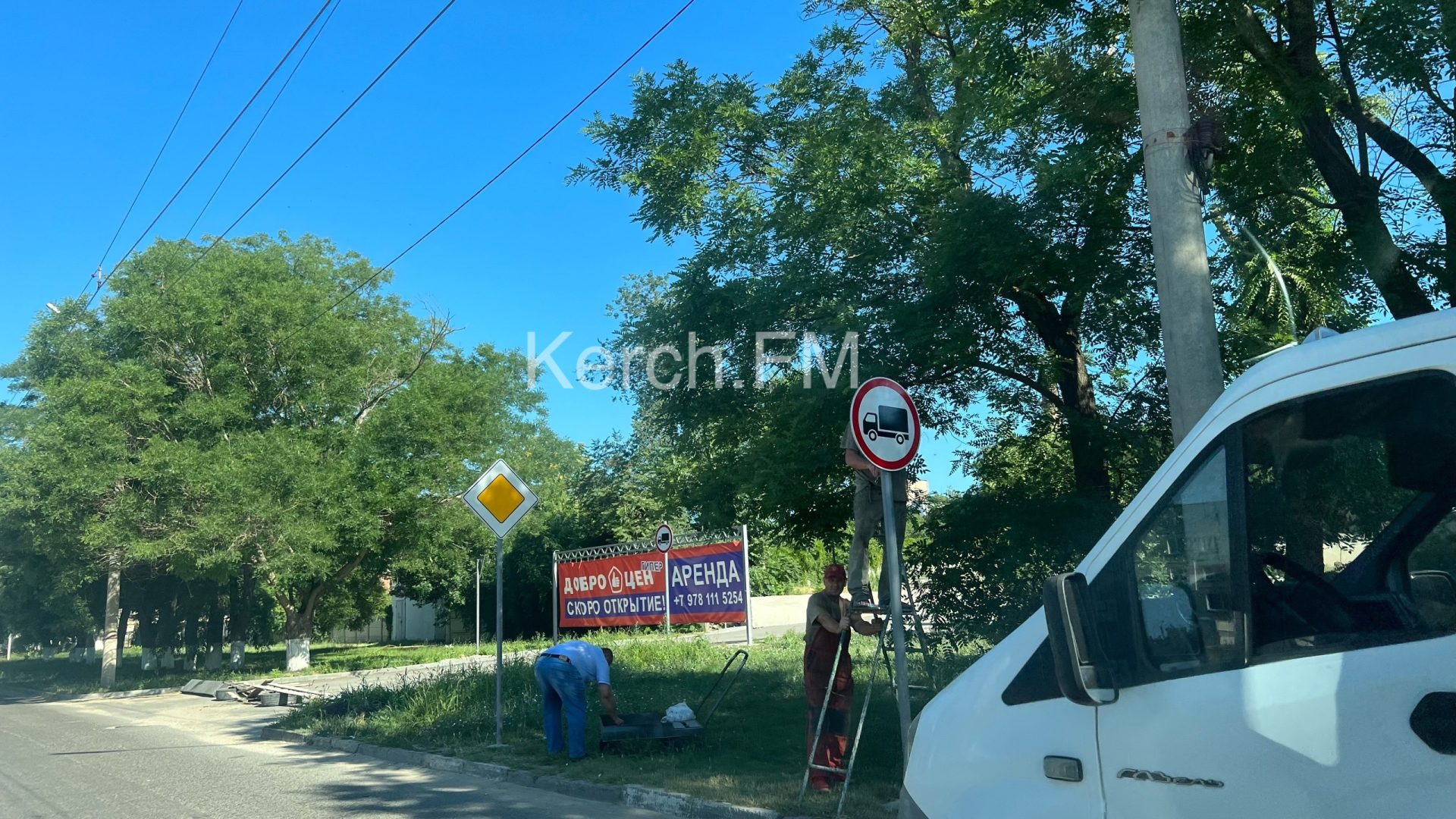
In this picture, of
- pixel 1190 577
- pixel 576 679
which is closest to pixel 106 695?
pixel 576 679

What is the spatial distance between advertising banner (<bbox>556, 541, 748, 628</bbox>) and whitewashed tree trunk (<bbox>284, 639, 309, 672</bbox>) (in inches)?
278

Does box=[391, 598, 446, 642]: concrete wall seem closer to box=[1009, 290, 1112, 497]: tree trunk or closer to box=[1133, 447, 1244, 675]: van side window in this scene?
box=[1009, 290, 1112, 497]: tree trunk

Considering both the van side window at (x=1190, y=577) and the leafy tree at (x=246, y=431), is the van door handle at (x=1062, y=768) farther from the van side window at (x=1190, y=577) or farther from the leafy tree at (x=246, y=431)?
the leafy tree at (x=246, y=431)

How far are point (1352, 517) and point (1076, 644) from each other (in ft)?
2.66

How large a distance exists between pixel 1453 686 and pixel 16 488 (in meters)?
27.4

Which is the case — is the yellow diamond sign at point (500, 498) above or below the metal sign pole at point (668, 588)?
above

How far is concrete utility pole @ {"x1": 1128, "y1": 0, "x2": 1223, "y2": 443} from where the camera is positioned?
221 inches

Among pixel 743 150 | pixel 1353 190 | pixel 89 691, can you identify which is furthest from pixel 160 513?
pixel 1353 190

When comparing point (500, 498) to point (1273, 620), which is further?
point (500, 498)

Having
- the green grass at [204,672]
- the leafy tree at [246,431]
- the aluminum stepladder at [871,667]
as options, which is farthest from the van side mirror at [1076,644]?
the green grass at [204,672]

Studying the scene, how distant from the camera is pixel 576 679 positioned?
966cm

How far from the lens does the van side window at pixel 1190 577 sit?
8.45 ft

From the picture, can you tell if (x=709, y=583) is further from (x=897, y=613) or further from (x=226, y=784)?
(x=897, y=613)

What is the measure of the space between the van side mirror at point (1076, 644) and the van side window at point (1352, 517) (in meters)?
0.37
